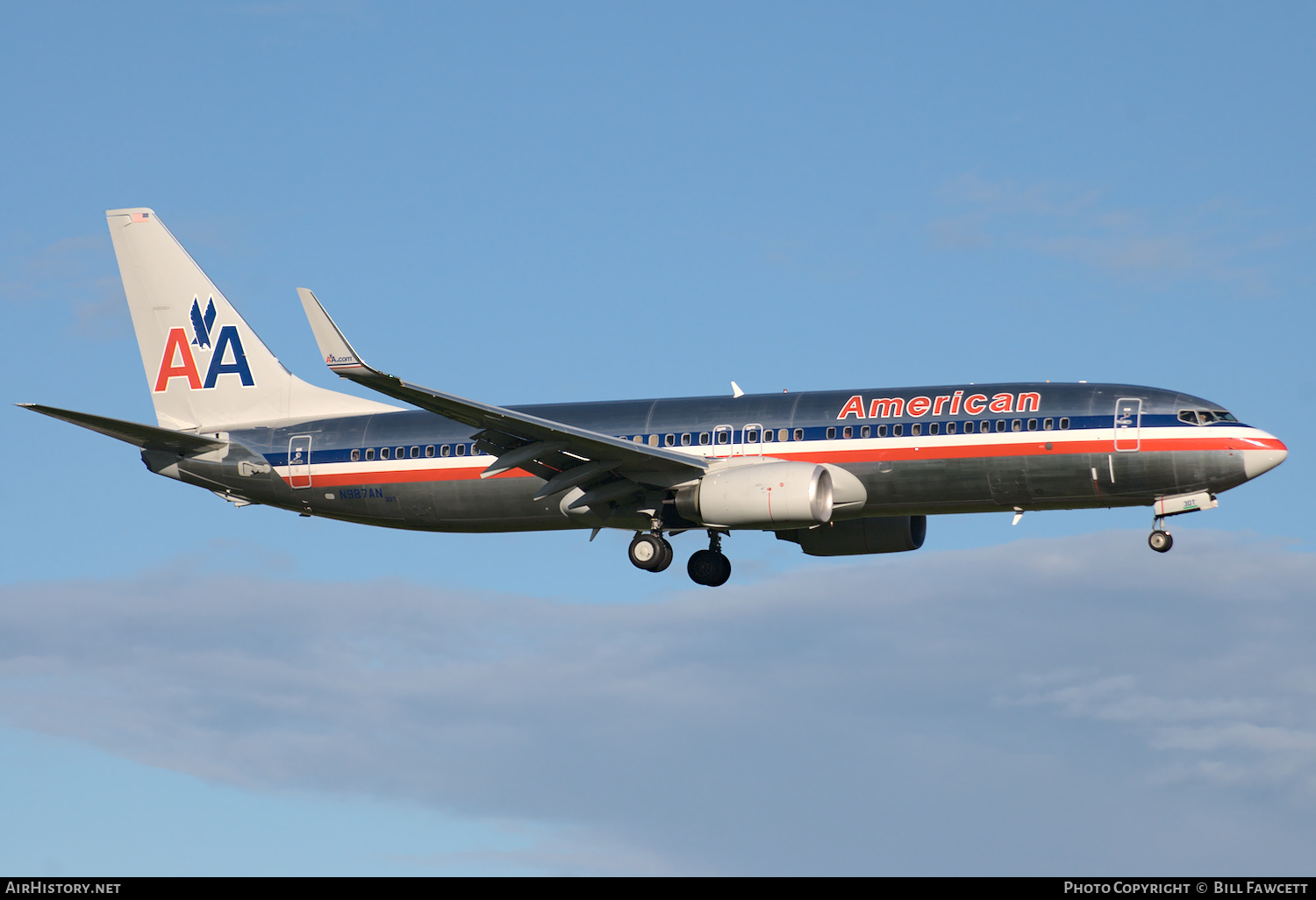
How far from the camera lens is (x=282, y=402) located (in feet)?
169

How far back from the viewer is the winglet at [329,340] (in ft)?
126

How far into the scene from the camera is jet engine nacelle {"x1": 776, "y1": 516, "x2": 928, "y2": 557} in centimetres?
4834

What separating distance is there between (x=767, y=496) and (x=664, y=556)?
5.16 meters

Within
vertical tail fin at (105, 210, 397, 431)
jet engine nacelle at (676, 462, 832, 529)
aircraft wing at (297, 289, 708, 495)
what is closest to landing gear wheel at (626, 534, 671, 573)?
aircraft wing at (297, 289, 708, 495)

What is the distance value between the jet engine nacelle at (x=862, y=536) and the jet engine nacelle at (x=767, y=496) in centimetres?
539

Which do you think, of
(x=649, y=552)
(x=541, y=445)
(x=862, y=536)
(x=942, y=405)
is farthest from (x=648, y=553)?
(x=942, y=405)

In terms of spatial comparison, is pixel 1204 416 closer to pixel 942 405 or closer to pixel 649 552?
pixel 942 405

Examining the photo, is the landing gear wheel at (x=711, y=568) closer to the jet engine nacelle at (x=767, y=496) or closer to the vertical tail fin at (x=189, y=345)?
the jet engine nacelle at (x=767, y=496)

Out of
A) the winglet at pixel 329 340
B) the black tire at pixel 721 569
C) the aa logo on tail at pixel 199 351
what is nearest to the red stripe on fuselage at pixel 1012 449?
the black tire at pixel 721 569

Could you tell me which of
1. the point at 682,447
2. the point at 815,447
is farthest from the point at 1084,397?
the point at 682,447

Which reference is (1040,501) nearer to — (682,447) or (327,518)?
(682,447)
